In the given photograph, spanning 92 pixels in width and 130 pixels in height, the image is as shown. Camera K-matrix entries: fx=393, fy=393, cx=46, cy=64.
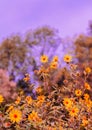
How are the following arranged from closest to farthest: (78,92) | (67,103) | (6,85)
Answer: (67,103) < (78,92) < (6,85)

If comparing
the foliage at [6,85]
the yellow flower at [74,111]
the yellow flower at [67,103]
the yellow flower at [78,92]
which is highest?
the yellow flower at [78,92]

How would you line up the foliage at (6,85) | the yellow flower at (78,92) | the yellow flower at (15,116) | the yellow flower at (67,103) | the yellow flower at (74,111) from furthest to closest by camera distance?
the foliage at (6,85) < the yellow flower at (78,92) < the yellow flower at (67,103) < the yellow flower at (74,111) < the yellow flower at (15,116)

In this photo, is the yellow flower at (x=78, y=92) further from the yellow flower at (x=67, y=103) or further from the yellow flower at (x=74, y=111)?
the yellow flower at (x=74, y=111)

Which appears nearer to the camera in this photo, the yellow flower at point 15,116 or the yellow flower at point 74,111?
the yellow flower at point 15,116

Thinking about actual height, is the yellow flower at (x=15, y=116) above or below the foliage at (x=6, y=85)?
above

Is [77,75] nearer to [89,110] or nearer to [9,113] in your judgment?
[89,110]

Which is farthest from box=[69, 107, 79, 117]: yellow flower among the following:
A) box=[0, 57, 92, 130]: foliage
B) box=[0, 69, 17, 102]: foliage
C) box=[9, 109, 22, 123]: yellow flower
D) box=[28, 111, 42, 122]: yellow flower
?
box=[0, 69, 17, 102]: foliage

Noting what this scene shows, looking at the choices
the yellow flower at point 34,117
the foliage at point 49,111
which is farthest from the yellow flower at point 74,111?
the yellow flower at point 34,117

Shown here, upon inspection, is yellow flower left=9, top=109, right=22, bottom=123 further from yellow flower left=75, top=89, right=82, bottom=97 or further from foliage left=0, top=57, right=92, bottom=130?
yellow flower left=75, top=89, right=82, bottom=97

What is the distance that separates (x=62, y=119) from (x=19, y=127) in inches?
26.0

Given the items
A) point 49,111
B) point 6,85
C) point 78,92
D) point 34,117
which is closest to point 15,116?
point 34,117

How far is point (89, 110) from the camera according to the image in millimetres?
4164

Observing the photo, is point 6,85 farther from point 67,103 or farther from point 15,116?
point 15,116

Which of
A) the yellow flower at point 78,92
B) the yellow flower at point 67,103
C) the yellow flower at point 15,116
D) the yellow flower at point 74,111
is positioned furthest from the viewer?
the yellow flower at point 78,92
